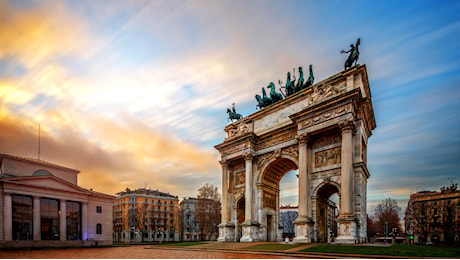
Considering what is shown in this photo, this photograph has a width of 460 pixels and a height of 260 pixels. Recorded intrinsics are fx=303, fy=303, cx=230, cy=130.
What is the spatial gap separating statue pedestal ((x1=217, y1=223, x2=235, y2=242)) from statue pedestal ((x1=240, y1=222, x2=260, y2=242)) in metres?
3.41

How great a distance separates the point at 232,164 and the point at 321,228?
13.9 m

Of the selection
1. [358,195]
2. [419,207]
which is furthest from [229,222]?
[419,207]

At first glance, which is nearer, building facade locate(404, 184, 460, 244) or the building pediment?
the building pediment

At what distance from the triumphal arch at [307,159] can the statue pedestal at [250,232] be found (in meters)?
0.02

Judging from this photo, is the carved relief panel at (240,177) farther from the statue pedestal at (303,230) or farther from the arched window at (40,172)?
the arched window at (40,172)

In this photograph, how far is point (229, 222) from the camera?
123 ft

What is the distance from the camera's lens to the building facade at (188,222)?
9962 centimetres


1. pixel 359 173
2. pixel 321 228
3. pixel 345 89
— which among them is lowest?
pixel 321 228

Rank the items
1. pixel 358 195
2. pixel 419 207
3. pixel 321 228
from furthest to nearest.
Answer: pixel 419 207 → pixel 321 228 → pixel 358 195

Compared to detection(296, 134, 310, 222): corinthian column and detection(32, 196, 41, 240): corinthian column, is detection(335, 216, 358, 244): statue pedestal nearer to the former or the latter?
detection(296, 134, 310, 222): corinthian column

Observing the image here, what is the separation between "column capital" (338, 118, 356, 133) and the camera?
25.5 metres

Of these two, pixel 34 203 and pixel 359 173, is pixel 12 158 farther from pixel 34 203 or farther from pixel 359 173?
pixel 359 173

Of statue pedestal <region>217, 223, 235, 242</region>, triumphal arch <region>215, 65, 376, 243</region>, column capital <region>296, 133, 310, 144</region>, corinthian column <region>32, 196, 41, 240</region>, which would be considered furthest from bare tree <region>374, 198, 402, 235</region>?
corinthian column <region>32, 196, 41, 240</region>

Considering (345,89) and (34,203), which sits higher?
(345,89)
